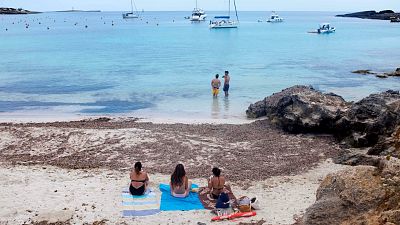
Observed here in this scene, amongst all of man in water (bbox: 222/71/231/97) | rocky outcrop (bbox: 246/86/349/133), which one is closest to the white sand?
rocky outcrop (bbox: 246/86/349/133)

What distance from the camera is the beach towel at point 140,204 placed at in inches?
442

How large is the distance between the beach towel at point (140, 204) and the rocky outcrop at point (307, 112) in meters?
8.66

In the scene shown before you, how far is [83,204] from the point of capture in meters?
11.5

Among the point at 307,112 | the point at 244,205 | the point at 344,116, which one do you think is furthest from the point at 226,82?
the point at 244,205

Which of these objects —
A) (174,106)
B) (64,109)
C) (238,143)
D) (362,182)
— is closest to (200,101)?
(174,106)

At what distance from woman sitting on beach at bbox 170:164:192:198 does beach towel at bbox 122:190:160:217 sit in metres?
0.51

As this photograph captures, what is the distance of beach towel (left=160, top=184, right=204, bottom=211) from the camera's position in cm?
1149

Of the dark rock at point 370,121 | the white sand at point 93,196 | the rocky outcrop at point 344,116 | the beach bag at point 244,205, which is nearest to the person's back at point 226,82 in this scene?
the rocky outcrop at point 344,116

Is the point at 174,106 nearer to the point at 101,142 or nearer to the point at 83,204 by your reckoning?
the point at 101,142

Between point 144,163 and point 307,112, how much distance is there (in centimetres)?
755

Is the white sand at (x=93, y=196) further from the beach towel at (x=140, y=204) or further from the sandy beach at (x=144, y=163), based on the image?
the beach towel at (x=140, y=204)

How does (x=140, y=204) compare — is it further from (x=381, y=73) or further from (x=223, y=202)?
(x=381, y=73)

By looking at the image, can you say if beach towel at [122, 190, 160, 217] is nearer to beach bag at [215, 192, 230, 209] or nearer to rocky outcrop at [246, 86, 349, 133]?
beach bag at [215, 192, 230, 209]

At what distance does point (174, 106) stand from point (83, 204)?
57.2 feet
